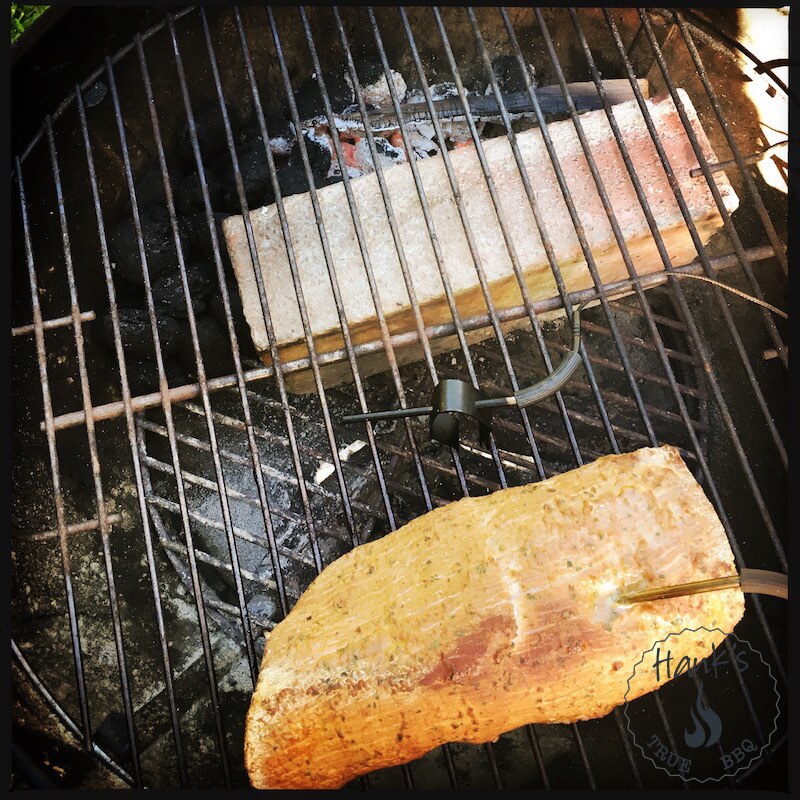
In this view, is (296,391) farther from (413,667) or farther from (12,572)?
(413,667)

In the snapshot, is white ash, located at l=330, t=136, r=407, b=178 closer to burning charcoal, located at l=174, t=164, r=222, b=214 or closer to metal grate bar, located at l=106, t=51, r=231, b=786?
burning charcoal, located at l=174, t=164, r=222, b=214

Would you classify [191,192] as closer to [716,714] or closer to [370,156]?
[370,156]

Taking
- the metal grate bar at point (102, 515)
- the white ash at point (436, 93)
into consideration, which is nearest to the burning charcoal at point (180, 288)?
the metal grate bar at point (102, 515)

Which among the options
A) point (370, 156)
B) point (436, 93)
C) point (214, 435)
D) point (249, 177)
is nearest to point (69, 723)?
point (214, 435)

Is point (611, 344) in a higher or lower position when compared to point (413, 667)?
higher

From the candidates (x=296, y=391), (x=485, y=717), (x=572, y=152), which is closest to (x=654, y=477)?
(x=485, y=717)

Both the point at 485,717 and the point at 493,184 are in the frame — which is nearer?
the point at 485,717

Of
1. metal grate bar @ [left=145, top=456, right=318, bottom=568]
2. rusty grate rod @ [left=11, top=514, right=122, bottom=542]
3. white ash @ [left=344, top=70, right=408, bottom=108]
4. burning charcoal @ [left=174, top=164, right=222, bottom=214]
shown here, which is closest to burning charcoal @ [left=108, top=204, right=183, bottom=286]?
burning charcoal @ [left=174, top=164, right=222, bottom=214]
